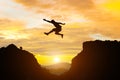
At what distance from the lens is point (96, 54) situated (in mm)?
100250

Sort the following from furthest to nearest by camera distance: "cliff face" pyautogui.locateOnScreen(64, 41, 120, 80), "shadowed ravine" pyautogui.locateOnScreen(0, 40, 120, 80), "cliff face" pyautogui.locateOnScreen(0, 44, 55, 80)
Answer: "cliff face" pyautogui.locateOnScreen(0, 44, 55, 80) → "shadowed ravine" pyautogui.locateOnScreen(0, 40, 120, 80) → "cliff face" pyautogui.locateOnScreen(64, 41, 120, 80)

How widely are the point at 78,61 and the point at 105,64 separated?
30.4 feet

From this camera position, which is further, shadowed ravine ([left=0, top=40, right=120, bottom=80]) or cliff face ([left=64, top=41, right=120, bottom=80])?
shadowed ravine ([left=0, top=40, right=120, bottom=80])

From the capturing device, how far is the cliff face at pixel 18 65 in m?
107

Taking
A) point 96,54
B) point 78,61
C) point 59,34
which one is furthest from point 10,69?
point 59,34

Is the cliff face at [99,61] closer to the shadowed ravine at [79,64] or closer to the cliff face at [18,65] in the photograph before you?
the shadowed ravine at [79,64]

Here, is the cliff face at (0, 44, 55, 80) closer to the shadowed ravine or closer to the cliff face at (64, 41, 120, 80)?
the shadowed ravine

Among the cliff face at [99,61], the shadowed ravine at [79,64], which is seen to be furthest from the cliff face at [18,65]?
the cliff face at [99,61]

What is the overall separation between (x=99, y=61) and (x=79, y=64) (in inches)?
269

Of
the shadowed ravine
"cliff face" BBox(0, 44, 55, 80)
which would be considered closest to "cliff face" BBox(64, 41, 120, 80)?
the shadowed ravine

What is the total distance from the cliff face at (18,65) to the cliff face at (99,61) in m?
12.5

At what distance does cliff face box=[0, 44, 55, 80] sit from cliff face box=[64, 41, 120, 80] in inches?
493

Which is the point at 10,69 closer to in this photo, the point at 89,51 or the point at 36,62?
the point at 36,62

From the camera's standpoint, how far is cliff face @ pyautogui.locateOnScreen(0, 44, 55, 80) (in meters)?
107
